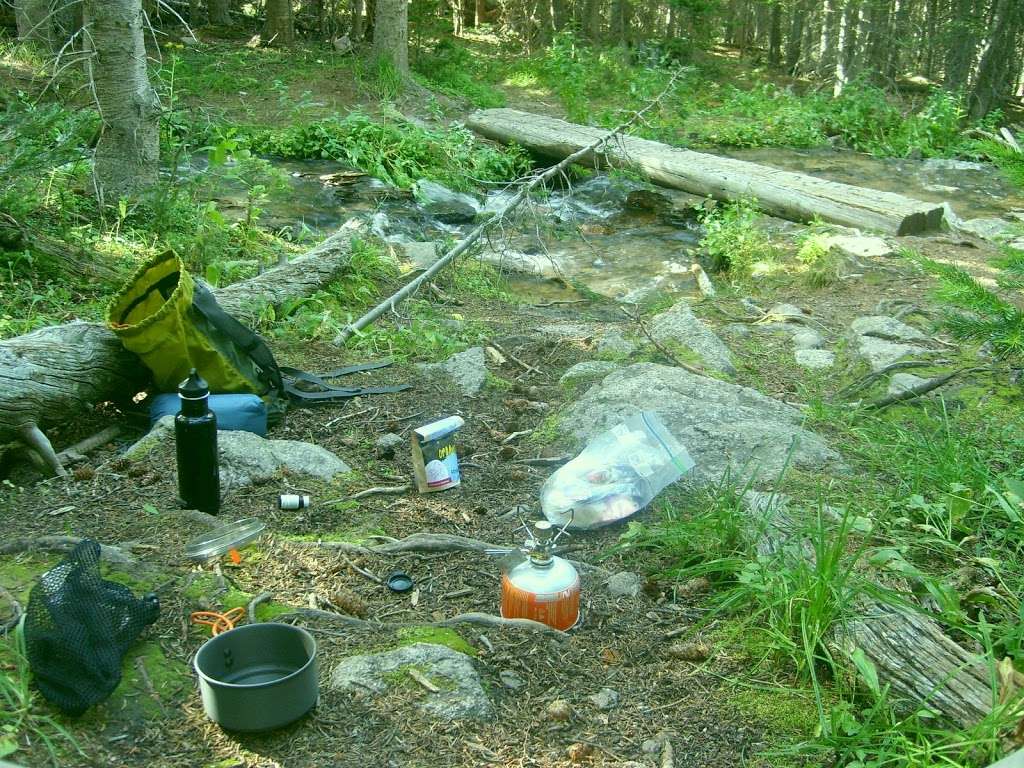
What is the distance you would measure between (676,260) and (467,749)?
745 cm

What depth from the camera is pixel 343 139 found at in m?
11.8

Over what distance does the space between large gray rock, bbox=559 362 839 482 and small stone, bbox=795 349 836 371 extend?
35.5 inches

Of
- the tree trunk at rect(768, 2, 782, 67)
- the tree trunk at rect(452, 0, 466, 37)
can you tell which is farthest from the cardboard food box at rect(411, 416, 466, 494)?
the tree trunk at rect(768, 2, 782, 67)

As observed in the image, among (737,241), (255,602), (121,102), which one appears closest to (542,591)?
(255,602)

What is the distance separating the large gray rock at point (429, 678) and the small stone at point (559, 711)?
0.53 ft

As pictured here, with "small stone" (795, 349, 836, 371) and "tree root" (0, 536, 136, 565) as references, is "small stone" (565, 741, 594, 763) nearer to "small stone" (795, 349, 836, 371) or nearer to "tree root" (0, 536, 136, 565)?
"tree root" (0, 536, 136, 565)

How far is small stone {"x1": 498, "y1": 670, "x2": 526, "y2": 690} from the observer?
267cm

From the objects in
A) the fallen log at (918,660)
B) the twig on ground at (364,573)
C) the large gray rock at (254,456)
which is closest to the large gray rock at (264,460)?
the large gray rock at (254,456)

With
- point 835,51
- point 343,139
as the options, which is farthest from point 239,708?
point 835,51

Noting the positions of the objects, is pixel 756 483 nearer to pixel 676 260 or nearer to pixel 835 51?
pixel 676 260

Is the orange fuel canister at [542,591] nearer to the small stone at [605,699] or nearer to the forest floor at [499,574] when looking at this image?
the forest floor at [499,574]

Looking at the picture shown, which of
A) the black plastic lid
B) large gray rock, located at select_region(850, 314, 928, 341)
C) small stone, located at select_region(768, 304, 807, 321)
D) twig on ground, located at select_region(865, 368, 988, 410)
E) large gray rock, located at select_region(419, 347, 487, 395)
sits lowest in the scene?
small stone, located at select_region(768, 304, 807, 321)

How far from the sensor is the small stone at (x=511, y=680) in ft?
8.75

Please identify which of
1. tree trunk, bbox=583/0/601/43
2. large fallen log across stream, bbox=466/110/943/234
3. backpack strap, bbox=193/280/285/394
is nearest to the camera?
backpack strap, bbox=193/280/285/394
